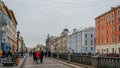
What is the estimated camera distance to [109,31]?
11444 cm

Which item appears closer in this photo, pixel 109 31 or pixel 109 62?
pixel 109 62

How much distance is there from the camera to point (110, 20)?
114 meters

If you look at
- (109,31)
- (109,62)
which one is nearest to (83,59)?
(109,62)

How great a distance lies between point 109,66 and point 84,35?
127686mm

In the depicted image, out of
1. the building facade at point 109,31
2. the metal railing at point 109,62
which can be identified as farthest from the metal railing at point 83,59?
the building facade at point 109,31

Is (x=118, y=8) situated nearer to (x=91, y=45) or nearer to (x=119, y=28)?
(x=119, y=28)

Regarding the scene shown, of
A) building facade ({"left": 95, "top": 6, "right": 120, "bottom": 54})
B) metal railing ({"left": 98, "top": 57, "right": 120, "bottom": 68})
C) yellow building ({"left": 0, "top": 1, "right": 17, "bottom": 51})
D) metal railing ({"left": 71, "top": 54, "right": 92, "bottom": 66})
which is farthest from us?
building facade ({"left": 95, "top": 6, "right": 120, "bottom": 54})

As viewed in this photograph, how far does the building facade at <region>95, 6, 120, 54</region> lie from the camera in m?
107

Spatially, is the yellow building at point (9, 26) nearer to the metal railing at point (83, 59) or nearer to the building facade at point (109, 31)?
the metal railing at point (83, 59)

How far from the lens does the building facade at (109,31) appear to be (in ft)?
Answer: 350

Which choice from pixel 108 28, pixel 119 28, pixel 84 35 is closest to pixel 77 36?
pixel 84 35

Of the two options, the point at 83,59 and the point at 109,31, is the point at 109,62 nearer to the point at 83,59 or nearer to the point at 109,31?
the point at 83,59

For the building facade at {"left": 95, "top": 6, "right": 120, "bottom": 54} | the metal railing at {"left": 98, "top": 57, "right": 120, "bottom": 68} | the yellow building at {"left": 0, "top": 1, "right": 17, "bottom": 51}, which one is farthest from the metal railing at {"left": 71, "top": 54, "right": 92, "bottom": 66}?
the building facade at {"left": 95, "top": 6, "right": 120, "bottom": 54}

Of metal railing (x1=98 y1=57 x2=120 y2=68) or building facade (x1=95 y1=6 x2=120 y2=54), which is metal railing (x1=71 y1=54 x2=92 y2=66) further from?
building facade (x1=95 y1=6 x2=120 y2=54)
